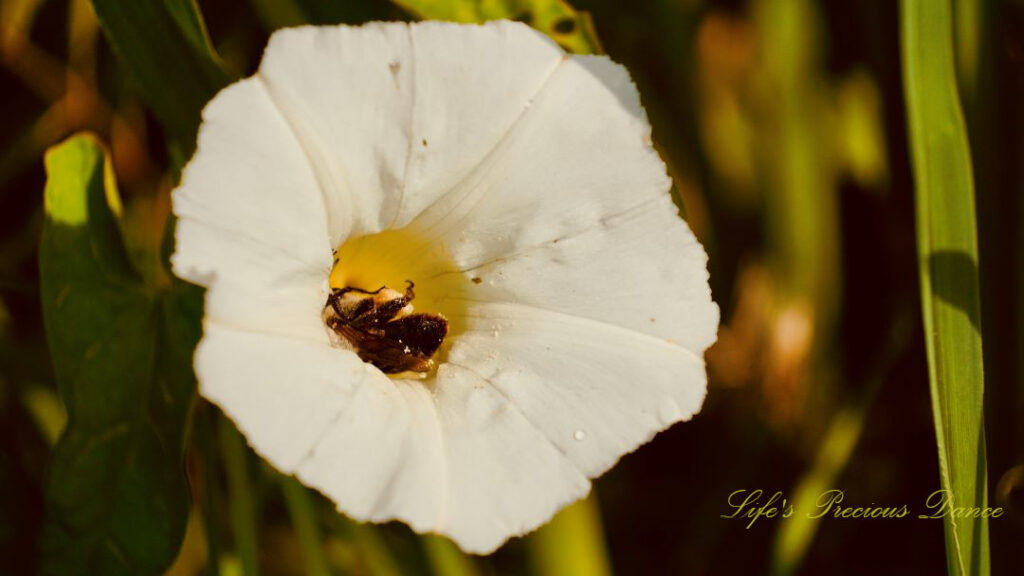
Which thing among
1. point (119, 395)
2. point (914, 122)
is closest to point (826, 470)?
point (914, 122)

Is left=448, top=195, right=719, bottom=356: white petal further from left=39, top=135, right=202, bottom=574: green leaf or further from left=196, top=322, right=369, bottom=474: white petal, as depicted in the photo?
left=39, top=135, right=202, bottom=574: green leaf

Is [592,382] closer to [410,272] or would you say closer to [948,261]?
[410,272]

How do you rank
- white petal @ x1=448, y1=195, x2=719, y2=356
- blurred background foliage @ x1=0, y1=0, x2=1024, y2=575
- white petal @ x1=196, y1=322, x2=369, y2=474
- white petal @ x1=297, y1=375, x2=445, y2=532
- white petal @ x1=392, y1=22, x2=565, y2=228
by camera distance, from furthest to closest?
blurred background foliage @ x1=0, y1=0, x2=1024, y2=575, white petal @ x1=448, y1=195, x2=719, y2=356, white petal @ x1=392, y1=22, x2=565, y2=228, white petal @ x1=297, y1=375, x2=445, y2=532, white petal @ x1=196, y1=322, x2=369, y2=474

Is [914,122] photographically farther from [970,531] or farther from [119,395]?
[119,395]

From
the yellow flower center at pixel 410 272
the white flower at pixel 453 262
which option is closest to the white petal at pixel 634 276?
the white flower at pixel 453 262

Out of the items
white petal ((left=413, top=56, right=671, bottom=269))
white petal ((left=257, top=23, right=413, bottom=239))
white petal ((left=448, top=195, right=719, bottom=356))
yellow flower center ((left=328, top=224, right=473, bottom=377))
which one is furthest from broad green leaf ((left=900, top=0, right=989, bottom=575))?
white petal ((left=257, top=23, right=413, bottom=239))

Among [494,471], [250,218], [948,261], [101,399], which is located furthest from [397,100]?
[948,261]
